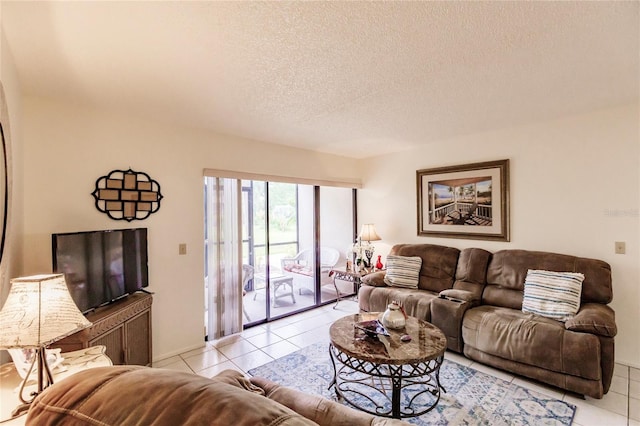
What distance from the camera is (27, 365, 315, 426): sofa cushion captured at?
644mm

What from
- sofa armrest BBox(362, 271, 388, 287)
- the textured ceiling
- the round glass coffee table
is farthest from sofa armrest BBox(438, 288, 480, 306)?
the textured ceiling

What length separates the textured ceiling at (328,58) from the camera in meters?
1.48

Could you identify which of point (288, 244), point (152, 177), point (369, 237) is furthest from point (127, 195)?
point (369, 237)

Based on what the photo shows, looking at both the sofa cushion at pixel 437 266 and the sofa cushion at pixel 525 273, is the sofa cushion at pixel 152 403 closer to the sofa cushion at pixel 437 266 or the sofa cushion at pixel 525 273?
the sofa cushion at pixel 525 273

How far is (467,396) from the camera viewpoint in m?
2.38

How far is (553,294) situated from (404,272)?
5.16 ft

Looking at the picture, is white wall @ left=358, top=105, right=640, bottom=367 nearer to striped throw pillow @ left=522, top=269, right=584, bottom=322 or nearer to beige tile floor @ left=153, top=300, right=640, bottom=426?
striped throw pillow @ left=522, top=269, right=584, bottom=322

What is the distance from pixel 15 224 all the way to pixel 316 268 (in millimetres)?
3514

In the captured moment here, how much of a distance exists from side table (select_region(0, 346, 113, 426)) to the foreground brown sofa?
0.51m

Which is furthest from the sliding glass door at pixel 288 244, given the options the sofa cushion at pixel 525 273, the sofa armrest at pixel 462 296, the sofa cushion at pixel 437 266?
the sofa cushion at pixel 525 273

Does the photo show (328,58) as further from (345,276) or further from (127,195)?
(345,276)

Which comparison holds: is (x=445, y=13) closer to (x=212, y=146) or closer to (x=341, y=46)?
(x=341, y=46)

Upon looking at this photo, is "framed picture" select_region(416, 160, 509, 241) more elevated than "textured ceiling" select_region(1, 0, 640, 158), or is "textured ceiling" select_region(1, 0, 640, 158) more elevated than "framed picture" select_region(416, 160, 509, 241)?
"textured ceiling" select_region(1, 0, 640, 158)

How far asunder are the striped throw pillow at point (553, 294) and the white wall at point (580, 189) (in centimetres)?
49
